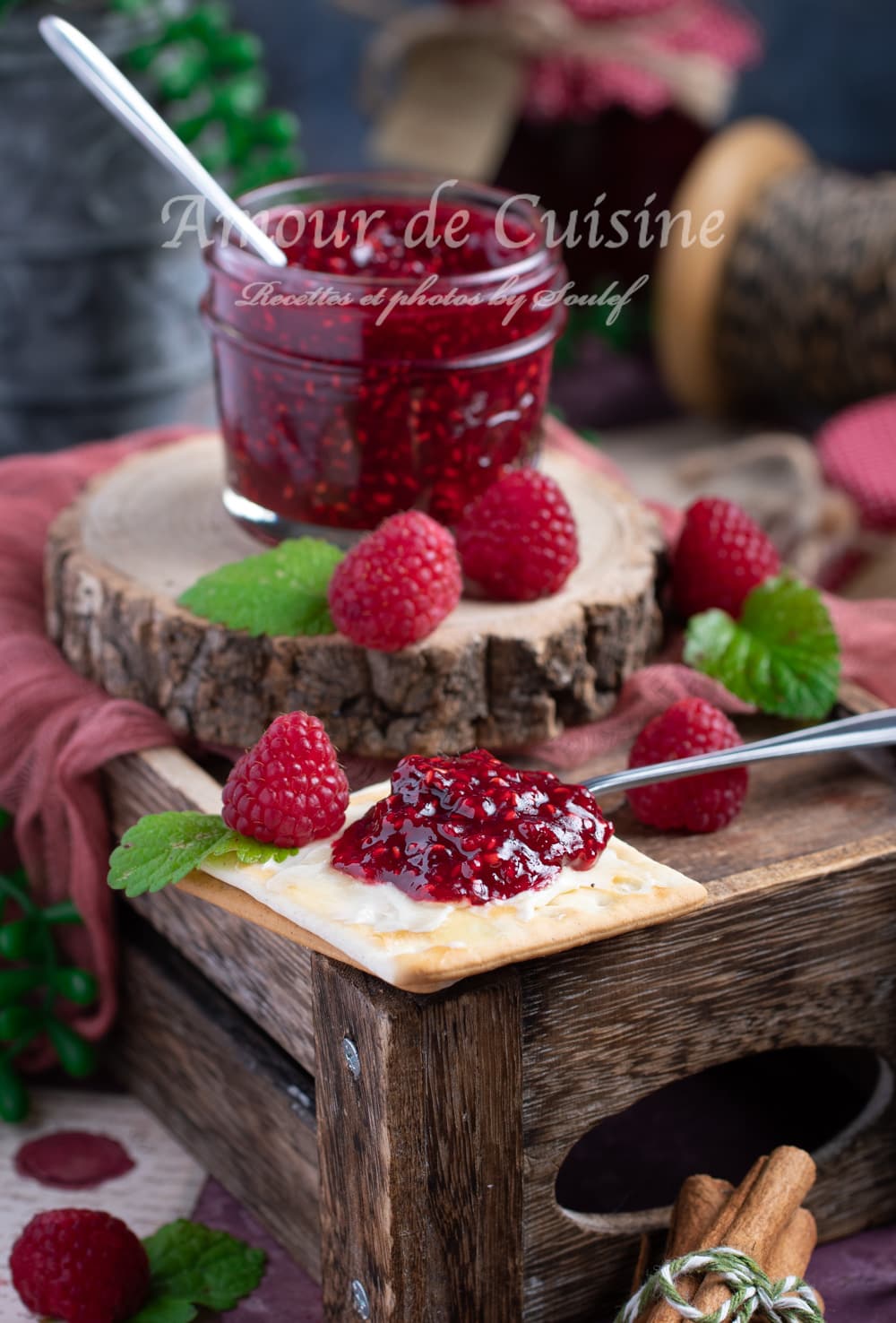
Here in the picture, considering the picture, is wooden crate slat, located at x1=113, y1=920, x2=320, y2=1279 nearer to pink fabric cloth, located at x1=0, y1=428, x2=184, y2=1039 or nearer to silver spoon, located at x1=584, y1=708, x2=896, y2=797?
pink fabric cloth, located at x1=0, y1=428, x2=184, y2=1039

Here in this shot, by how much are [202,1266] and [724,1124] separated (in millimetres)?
436

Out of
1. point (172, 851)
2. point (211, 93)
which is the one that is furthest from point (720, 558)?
point (211, 93)

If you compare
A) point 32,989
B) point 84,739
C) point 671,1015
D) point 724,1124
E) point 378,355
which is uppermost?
point 378,355

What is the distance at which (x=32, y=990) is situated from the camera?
1390 millimetres

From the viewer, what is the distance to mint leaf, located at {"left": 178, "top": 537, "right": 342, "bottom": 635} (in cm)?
123

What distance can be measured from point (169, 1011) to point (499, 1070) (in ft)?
1.33

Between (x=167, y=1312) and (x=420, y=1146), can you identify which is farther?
(x=167, y=1312)

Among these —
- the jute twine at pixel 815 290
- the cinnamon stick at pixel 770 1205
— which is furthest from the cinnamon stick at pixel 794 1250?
the jute twine at pixel 815 290

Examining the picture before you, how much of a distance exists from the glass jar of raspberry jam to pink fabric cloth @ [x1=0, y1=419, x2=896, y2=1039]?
0.67 ft

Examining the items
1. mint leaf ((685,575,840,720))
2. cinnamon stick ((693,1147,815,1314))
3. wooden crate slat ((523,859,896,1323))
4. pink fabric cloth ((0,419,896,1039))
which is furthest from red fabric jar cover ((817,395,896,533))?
cinnamon stick ((693,1147,815,1314))

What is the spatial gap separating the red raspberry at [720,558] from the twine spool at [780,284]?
1.06 metres

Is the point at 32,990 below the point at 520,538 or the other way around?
below

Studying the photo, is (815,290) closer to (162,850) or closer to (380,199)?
(380,199)

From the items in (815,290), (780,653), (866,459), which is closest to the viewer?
(780,653)
